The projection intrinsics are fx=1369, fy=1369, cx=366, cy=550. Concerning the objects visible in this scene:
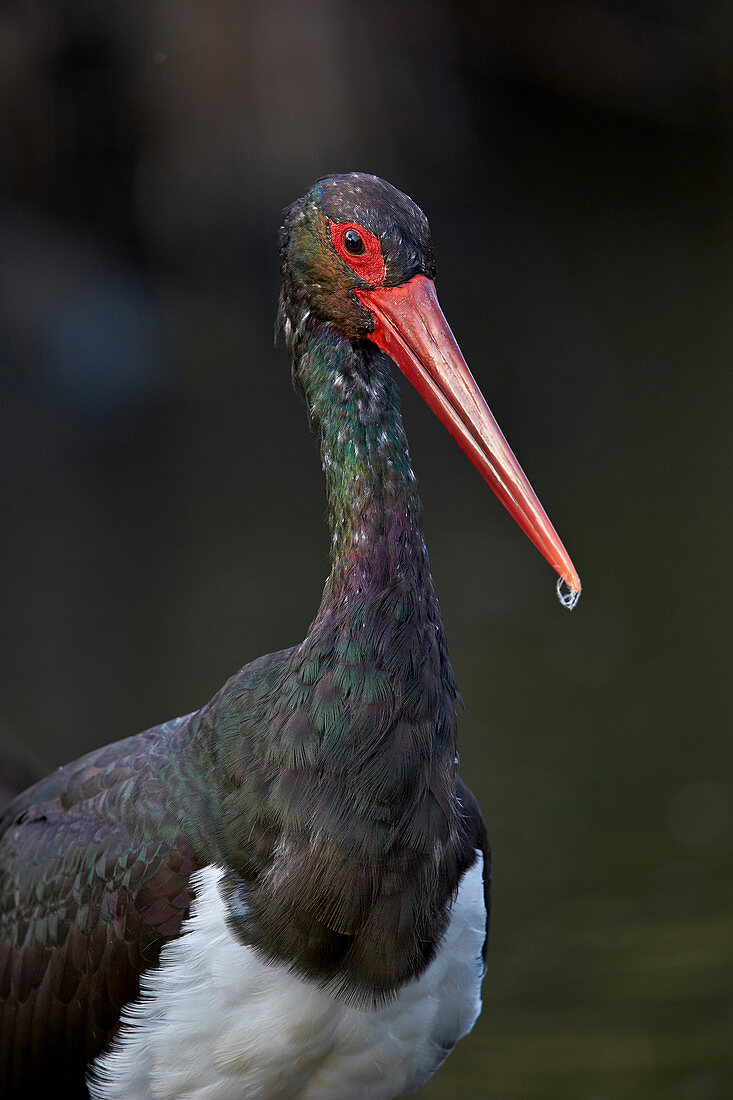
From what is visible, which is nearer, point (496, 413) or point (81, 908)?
point (81, 908)

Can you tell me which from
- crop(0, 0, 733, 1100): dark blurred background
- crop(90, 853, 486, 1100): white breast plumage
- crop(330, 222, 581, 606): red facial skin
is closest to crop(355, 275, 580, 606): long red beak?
crop(330, 222, 581, 606): red facial skin

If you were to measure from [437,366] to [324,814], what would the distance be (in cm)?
81

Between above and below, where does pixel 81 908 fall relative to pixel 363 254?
below

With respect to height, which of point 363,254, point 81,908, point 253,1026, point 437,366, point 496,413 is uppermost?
point 496,413

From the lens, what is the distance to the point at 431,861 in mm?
2430

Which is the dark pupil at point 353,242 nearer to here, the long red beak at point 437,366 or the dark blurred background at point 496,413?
the long red beak at point 437,366

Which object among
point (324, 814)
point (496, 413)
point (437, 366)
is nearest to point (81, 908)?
point (324, 814)

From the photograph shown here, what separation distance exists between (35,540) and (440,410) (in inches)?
221

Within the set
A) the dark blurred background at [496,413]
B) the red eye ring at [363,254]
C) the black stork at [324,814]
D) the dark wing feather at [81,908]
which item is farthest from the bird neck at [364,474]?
the dark blurred background at [496,413]

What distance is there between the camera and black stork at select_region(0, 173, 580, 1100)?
2.38 meters

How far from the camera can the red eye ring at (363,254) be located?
241 cm

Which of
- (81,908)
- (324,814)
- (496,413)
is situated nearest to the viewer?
(324,814)

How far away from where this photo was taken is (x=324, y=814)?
2369mm

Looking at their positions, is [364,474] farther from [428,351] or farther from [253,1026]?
[253,1026]
